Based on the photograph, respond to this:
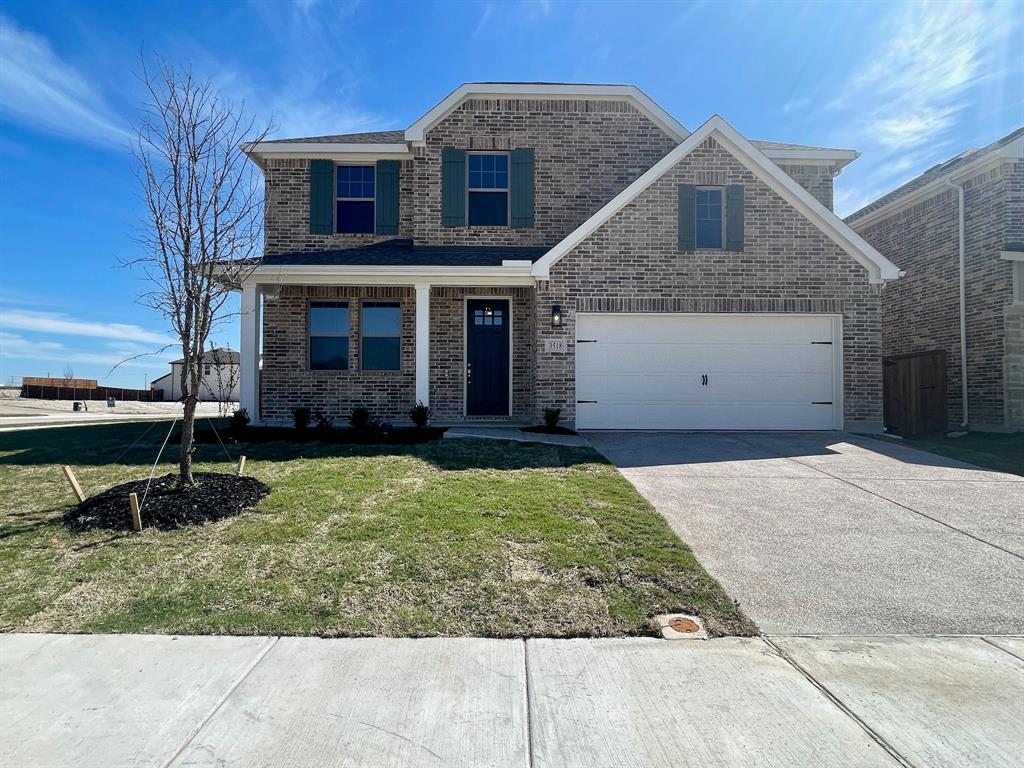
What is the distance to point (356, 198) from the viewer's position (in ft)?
42.1

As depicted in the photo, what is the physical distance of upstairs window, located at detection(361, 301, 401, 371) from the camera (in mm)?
12250

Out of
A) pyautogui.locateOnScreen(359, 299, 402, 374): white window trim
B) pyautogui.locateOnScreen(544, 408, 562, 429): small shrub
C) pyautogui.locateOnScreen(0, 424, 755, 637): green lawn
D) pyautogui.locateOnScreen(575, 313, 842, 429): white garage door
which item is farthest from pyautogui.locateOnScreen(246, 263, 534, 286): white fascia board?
pyautogui.locateOnScreen(0, 424, 755, 637): green lawn

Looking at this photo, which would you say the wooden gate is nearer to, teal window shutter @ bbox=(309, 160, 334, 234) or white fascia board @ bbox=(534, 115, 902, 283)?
white fascia board @ bbox=(534, 115, 902, 283)

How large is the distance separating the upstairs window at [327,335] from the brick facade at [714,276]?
4583mm

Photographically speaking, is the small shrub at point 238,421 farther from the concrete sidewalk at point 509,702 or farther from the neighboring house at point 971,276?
the neighboring house at point 971,276

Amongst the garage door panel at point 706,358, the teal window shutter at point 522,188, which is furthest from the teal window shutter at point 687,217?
the teal window shutter at point 522,188

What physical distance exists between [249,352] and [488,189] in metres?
6.28

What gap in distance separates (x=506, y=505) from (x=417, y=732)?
3.05m

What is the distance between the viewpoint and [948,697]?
275cm

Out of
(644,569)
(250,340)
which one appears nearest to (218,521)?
Answer: (644,569)

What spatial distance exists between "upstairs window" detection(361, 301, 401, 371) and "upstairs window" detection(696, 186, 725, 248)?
656 centimetres

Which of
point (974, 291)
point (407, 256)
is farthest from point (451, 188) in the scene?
point (974, 291)

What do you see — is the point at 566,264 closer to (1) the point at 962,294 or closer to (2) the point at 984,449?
(2) the point at 984,449

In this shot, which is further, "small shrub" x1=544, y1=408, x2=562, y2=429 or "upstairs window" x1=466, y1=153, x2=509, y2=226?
"upstairs window" x1=466, y1=153, x2=509, y2=226
